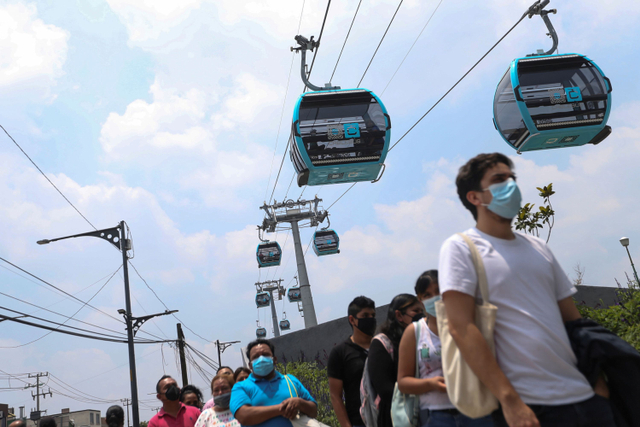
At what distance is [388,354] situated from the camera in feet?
12.9

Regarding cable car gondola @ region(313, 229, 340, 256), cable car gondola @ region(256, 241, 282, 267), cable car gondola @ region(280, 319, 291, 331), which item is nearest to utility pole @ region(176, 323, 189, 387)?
cable car gondola @ region(256, 241, 282, 267)

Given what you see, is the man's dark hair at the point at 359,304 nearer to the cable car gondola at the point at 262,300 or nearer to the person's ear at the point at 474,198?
the person's ear at the point at 474,198

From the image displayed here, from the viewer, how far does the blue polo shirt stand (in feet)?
15.5

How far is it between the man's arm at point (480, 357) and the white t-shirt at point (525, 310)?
61 mm

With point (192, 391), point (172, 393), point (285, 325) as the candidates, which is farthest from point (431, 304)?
point (285, 325)

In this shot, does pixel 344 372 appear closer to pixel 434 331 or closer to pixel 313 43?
pixel 434 331

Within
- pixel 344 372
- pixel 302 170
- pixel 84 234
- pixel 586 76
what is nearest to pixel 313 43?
pixel 302 170

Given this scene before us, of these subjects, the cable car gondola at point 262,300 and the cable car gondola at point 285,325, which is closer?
the cable car gondola at point 262,300

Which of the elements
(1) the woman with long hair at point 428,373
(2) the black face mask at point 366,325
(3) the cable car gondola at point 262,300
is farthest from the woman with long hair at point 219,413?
(3) the cable car gondola at point 262,300

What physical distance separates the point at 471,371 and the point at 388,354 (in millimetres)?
1630

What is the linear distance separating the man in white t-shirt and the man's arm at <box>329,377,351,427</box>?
259 centimetres

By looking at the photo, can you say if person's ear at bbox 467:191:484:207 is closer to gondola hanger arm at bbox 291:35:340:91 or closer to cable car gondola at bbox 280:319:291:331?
gondola hanger arm at bbox 291:35:340:91

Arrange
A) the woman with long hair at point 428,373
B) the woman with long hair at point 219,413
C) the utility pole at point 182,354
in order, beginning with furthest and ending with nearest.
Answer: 1. the utility pole at point 182,354
2. the woman with long hair at point 219,413
3. the woman with long hair at point 428,373

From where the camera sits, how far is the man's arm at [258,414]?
15.2 feet
